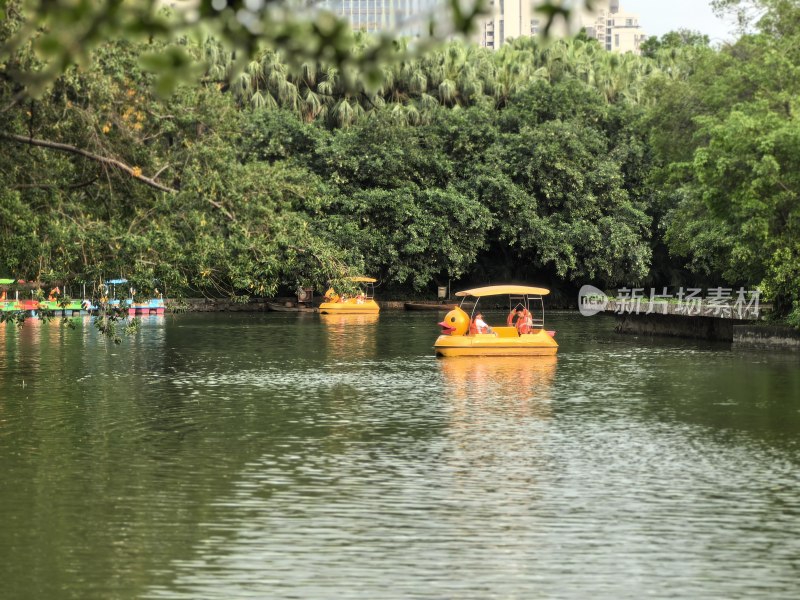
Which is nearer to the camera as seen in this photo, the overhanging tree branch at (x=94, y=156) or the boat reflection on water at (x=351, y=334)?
the overhanging tree branch at (x=94, y=156)

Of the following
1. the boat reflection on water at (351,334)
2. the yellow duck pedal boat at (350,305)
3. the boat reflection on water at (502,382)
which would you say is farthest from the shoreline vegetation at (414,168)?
the boat reflection on water at (502,382)

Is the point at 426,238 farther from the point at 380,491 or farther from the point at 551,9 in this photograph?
the point at 551,9

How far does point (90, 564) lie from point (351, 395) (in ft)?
54.6

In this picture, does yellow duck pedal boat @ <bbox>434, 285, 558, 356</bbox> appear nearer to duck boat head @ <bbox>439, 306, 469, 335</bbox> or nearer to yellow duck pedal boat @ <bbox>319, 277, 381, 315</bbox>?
duck boat head @ <bbox>439, 306, 469, 335</bbox>

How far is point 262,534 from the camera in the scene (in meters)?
14.5

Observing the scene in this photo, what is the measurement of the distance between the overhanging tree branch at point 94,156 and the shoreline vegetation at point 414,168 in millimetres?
72

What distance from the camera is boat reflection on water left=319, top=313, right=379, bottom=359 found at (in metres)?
42.7

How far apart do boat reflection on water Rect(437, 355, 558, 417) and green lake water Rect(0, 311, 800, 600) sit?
173 mm

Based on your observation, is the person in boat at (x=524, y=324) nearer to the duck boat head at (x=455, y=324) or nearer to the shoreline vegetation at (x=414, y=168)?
the duck boat head at (x=455, y=324)

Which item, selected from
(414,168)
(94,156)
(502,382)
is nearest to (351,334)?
(502,382)

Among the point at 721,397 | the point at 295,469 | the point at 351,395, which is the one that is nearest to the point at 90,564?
the point at 295,469

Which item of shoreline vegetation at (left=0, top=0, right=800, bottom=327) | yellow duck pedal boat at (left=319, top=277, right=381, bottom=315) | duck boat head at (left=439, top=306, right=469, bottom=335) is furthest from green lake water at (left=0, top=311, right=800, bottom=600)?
yellow duck pedal boat at (left=319, top=277, right=381, bottom=315)

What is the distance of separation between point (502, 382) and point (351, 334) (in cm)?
1987

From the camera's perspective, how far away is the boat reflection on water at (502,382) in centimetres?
2770
